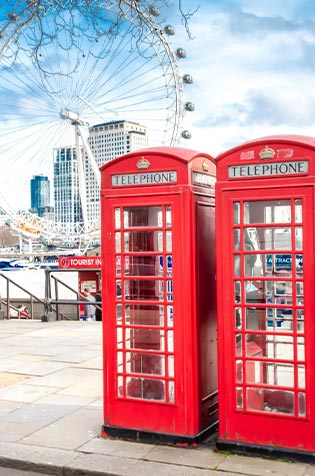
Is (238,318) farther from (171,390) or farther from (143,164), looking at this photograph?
(143,164)

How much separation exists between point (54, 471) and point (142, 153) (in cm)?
264

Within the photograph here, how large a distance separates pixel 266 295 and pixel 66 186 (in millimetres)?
46289

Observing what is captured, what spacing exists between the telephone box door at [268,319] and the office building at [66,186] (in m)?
28.8

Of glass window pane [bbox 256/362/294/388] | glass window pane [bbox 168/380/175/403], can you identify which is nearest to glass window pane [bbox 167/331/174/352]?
glass window pane [bbox 168/380/175/403]

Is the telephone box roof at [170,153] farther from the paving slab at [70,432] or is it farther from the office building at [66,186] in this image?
the office building at [66,186]

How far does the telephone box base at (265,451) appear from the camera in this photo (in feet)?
15.6

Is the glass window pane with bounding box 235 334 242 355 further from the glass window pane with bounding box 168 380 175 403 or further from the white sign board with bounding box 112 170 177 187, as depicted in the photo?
the white sign board with bounding box 112 170 177 187

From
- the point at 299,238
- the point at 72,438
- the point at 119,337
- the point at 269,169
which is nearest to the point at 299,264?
the point at 299,238

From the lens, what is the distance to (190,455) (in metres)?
5.00

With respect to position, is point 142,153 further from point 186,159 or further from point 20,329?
point 20,329

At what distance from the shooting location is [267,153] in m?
4.83

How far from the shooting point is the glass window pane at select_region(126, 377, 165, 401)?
530cm

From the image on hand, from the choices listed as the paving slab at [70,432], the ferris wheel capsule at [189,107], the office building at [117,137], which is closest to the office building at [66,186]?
the office building at [117,137]

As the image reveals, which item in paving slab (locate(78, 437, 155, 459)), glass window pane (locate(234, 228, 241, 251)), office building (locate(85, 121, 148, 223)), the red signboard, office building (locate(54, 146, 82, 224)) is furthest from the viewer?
office building (locate(54, 146, 82, 224))
